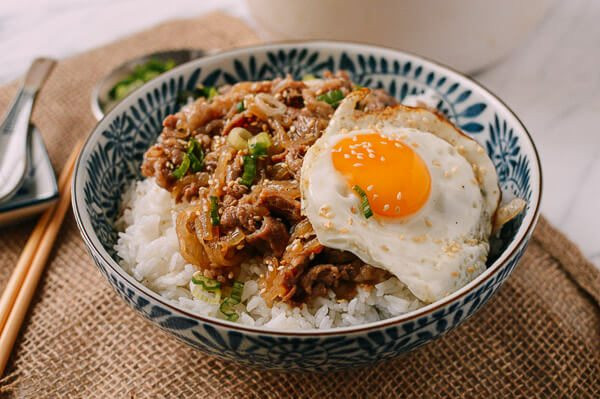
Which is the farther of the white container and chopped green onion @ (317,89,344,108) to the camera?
the white container

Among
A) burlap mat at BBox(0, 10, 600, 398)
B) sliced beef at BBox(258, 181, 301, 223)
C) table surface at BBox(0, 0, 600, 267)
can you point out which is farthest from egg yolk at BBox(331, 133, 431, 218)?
table surface at BBox(0, 0, 600, 267)

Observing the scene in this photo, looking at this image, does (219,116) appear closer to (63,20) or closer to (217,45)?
(217,45)

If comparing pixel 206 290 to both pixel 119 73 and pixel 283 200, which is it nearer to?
pixel 283 200

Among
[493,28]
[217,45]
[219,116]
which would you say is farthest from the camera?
[217,45]

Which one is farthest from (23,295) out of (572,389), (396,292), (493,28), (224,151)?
(493,28)

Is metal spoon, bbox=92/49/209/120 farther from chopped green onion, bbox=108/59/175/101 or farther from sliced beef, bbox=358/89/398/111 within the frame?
sliced beef, bbox=358/89/398/111

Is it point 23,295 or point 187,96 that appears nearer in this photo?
point 23,295

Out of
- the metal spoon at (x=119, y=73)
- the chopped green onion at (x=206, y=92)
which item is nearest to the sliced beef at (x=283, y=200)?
the chopped green onion at (x=206, y=92)
